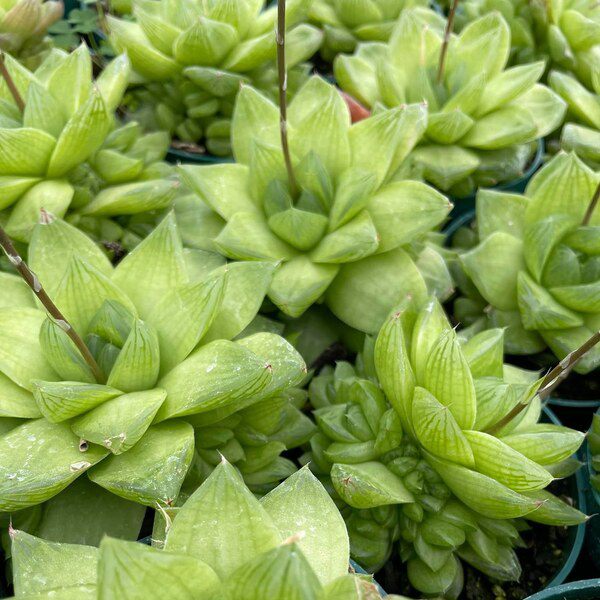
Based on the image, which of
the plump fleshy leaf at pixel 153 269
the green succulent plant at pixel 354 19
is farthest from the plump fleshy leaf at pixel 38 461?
the green succulent plant at pixel 354 19

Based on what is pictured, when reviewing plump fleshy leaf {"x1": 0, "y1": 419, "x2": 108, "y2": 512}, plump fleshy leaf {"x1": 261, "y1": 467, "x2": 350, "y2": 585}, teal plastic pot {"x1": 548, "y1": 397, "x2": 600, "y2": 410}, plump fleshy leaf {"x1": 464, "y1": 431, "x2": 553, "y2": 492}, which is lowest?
teal plastic pot {"x1": 548, "y1": 397, "x2": 600, "y2": 410}

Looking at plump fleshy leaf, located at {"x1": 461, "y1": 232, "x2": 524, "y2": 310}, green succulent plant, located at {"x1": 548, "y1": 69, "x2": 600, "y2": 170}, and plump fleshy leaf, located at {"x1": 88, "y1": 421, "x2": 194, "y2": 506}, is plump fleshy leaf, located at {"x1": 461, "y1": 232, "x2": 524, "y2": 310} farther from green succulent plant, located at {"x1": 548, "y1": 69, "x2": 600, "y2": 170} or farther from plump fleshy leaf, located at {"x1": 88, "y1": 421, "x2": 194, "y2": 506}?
plump fleshy leaf, located at {"x1": 88, "y1": 421, "x2": 194, "y2": 506}

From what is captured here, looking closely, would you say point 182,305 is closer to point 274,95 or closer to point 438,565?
point 438,565

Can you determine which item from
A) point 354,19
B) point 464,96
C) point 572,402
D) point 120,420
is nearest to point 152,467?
point 120,420

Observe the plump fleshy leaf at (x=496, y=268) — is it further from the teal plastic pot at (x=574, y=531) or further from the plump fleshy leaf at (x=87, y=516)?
the plump fleshy leaf at (x=87, y=516)

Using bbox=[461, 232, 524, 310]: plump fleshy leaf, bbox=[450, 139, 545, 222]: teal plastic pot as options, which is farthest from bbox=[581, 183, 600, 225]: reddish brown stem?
bbox=[450, 139, 545, 222]: teal plastic pot

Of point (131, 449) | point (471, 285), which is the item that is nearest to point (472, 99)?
point (471, 285)
